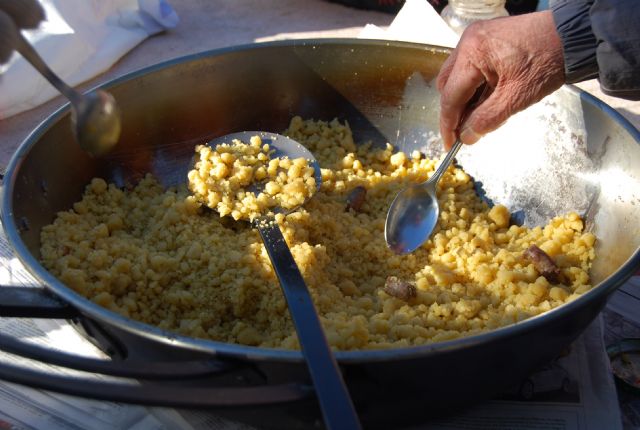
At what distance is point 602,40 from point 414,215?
0.43 meters

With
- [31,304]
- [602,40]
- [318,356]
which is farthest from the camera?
[602,40]

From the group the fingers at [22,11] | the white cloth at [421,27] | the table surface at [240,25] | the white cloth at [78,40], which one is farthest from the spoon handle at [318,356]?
the table surface at [240,25]

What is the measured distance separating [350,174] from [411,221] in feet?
0.67

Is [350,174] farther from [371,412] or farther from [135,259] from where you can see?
[371,412]

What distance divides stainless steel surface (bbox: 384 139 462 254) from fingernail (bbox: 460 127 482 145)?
31 millimetres

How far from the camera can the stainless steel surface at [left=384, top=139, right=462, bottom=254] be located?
1072 millimetres

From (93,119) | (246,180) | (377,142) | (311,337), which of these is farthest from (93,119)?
(377,142)

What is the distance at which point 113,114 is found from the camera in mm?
951

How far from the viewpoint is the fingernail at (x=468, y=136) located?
1035mm

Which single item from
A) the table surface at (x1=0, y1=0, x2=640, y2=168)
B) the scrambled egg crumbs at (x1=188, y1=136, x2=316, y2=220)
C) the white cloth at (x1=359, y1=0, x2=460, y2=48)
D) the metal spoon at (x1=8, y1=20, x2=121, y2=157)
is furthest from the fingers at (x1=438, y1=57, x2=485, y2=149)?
the table surface at (x1=0, y1=0, x2=640, y2=168)

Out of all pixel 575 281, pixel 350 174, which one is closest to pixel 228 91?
pixel 350 174

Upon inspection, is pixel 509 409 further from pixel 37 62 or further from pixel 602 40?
pixel 37 62

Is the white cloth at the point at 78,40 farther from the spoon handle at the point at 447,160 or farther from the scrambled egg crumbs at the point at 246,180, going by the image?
the spoon handle at the point at 447,160

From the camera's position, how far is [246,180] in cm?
112
